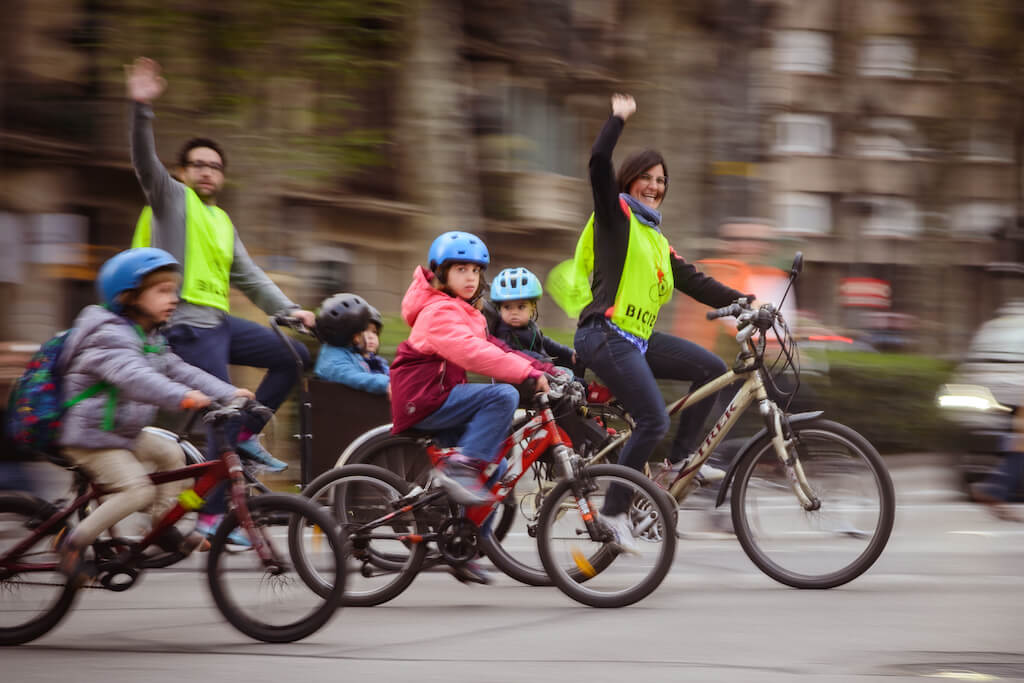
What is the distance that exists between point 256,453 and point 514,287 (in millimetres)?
1425

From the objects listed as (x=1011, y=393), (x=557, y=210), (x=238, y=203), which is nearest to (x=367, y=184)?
(x=557, y=210)

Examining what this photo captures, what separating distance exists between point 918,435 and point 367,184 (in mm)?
14371

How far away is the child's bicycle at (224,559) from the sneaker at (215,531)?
20mm

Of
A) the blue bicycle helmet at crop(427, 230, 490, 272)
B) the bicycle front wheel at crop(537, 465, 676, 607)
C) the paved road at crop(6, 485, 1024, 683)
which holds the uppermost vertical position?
the blue bicycle helmet at crop(427, 230, 490, 272)

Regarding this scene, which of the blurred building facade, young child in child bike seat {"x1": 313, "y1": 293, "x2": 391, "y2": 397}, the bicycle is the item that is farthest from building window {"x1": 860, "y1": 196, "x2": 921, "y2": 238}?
young child in child bike seat {"x1": 313, "y1": 293, "x2": 391, "y2": 397}

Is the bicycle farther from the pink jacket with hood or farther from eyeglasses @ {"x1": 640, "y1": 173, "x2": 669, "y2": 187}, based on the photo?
the pink jacket with hood

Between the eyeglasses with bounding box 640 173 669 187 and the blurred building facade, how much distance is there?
245 cm

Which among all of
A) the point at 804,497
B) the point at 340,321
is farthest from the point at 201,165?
the point at 804,497

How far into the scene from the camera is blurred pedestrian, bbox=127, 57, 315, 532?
6328mm

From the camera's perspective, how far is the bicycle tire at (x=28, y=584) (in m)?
5.16

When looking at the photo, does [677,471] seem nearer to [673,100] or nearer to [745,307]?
[745,307]

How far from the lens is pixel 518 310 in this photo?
6.67 metres

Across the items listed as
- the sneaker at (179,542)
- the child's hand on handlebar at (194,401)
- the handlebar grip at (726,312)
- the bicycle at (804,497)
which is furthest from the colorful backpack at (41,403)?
the bicycle at (804,497)

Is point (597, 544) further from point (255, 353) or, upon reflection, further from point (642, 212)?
point (255, 353)
